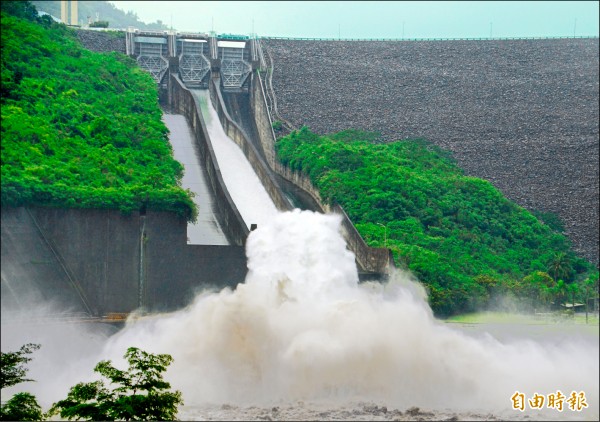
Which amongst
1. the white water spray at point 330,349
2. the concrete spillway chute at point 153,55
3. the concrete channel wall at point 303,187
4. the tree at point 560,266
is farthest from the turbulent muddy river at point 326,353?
the concrete spillway chute at point 153,55

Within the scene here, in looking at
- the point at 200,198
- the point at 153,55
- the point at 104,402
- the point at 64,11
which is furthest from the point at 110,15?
the point at 104,402

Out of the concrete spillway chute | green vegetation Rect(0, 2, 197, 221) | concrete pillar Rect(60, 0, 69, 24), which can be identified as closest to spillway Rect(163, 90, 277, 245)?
green vegetation Rect(0, 2, 197, 221)

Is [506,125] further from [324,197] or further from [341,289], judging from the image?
[341,289]

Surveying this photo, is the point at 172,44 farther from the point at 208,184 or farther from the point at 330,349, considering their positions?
the point at 330,349

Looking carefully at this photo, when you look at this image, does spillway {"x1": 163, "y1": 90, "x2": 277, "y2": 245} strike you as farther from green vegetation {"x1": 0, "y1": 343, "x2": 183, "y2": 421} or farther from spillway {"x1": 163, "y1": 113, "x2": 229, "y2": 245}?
green vegetation {"x1": 0, "y1": 343, "x2": 183, "y2": 421}

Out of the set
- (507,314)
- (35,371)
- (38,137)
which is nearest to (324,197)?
(38,137)

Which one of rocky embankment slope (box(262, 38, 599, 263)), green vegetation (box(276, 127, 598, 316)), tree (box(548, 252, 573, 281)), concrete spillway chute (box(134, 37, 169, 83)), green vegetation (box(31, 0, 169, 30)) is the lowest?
tree (box(548, 252, 573, 281))
